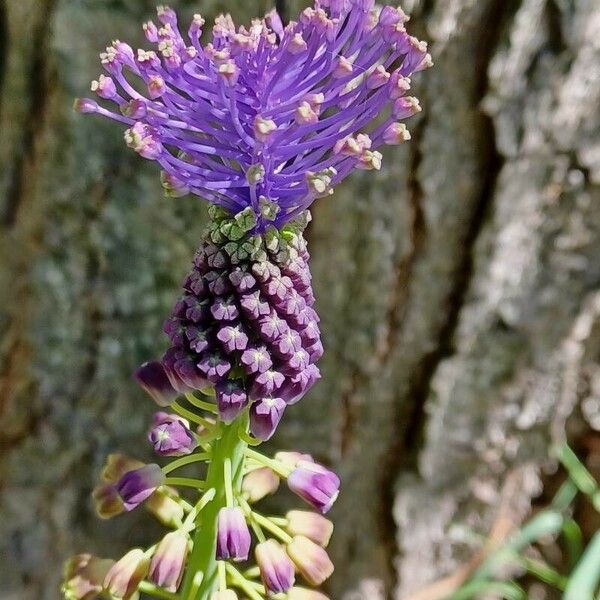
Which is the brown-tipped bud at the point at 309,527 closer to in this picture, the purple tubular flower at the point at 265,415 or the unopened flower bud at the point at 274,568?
the unopened flower bud at the point at 274,568

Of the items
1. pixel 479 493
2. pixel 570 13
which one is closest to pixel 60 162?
pixel 570 13

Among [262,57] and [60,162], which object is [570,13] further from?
[60,162]

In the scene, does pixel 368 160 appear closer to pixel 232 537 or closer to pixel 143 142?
pixel 143 142

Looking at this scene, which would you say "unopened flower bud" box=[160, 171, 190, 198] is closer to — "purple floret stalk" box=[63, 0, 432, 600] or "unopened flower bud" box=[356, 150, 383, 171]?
"purple floret stalk" box=[63, 0, 432, 600]

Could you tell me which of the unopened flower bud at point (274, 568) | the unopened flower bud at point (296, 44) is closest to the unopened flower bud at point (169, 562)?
the unopened flower bud at point (274, 568)

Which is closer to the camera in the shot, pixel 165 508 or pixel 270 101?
pixel 270 101

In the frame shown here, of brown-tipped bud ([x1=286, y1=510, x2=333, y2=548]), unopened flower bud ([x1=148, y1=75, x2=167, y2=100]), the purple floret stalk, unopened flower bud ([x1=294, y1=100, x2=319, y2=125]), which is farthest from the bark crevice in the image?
brown-tipped bud ([x1=286, y1=510, x2=333, y2=548])

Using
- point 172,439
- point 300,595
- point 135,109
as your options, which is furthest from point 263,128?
point 300,595
